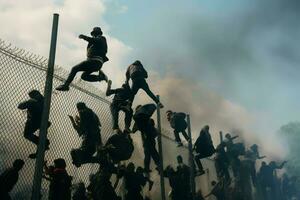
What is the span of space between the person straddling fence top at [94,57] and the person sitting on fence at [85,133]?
0.75 meters

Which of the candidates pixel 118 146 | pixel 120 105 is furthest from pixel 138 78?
pixel 118 146

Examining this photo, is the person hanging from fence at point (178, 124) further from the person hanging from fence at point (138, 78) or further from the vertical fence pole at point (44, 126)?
the vertical fence pole at point (44, 126)

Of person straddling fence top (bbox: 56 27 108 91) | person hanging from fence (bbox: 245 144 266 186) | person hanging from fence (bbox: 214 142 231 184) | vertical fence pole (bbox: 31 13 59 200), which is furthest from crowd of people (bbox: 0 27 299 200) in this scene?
person hanging from fence (bbox: 245 144 266 186)

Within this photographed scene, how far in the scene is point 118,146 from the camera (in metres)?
7.45

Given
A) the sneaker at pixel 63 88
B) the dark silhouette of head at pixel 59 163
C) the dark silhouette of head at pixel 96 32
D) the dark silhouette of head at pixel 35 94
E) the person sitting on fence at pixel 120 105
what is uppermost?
the dark silhouette of head at pixel 96 32

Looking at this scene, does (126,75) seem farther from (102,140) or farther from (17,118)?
(17,118)

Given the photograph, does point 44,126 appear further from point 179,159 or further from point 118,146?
point 179,159

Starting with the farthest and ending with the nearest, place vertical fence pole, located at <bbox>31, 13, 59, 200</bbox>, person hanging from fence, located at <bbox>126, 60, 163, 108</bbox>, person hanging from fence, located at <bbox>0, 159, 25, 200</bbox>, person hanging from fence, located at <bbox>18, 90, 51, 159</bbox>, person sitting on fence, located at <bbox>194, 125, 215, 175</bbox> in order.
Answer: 1. person sitting on fence, located at <bbox>194, 125, 215, 175</bbox>
2. person hanging from fence, located at <bbox>126, 60, 163, 108</bbox>
3. person hanging from fence, located at <bbox>18, 90, 51, 159</bbox>
4. person hanging from fence, located at <bbox>0, 159, 25, 200</bbox>
5. vertical fence pole, located at <bbox>31, 13, 59, 200</bbox>

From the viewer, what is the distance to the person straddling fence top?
729cm

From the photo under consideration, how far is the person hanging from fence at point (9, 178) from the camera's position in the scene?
5.46 meters

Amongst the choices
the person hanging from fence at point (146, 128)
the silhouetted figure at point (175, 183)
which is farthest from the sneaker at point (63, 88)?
the silhouetted figure at point (175, 183)

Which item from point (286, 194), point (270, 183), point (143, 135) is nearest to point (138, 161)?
point (143, 135)

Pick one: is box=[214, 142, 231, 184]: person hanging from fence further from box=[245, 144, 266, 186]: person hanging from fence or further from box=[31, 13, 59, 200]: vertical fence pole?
box=[31, 13, 59, 200]: vertical fence pole

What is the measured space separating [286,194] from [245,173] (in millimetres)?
5516
